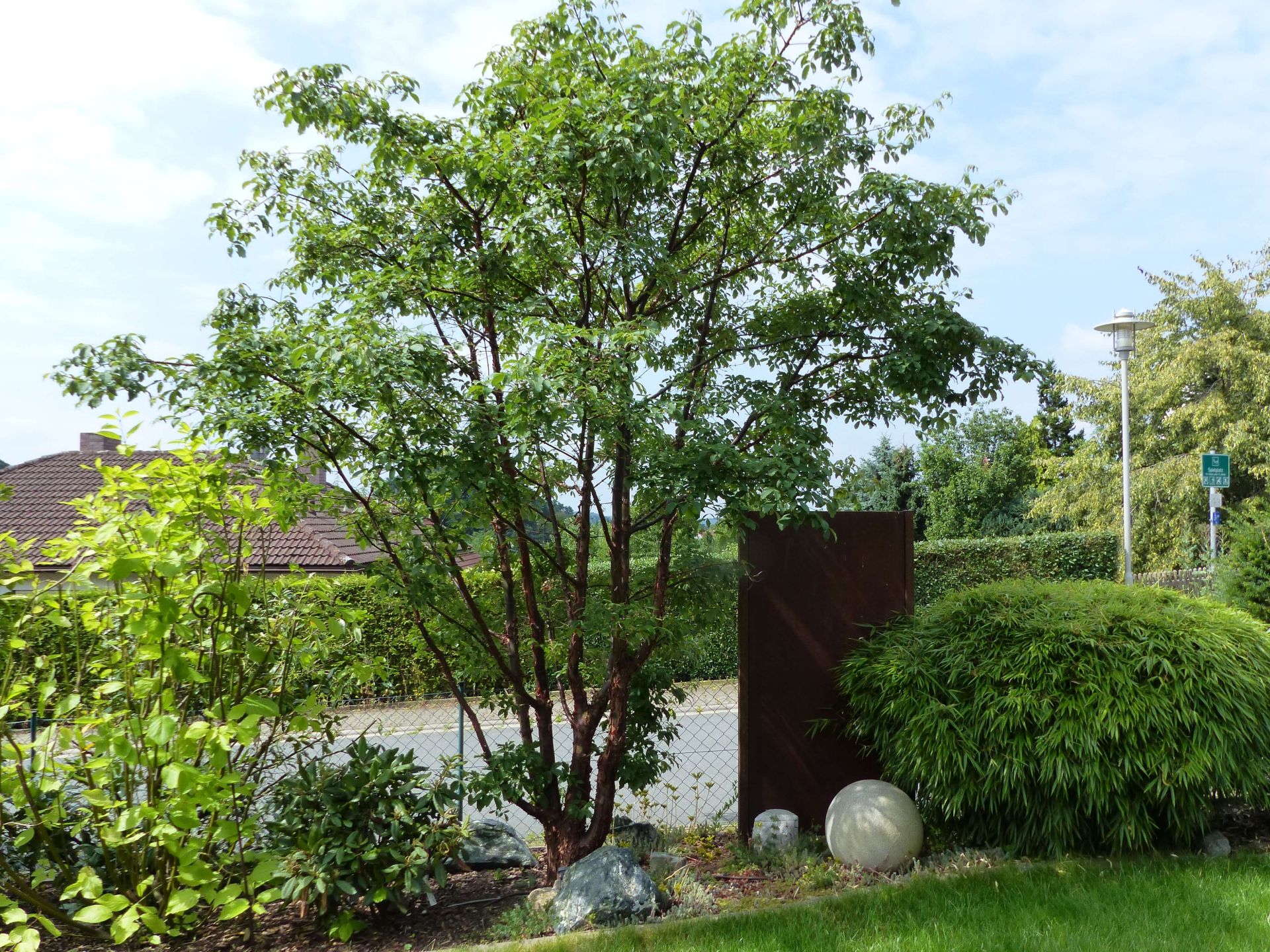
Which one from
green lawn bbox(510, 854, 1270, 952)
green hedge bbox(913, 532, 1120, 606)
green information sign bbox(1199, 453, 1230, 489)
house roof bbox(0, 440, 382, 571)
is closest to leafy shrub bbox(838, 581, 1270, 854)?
green lawn bbox(510, 854, 1270, 952)

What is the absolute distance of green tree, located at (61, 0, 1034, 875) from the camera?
4023mm

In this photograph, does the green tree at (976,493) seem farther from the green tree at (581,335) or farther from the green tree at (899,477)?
the green tree at (581,335)

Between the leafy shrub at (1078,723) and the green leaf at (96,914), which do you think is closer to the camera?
the green leaf at (96,914)

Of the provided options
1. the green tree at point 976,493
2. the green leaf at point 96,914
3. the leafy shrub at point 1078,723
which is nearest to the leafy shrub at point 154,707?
the green leaf at point 96,914

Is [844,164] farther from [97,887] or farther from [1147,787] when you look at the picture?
[97,887]

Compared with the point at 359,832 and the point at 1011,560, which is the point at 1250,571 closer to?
the point at 1011,560

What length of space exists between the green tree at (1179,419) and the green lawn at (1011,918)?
1686 centimetres

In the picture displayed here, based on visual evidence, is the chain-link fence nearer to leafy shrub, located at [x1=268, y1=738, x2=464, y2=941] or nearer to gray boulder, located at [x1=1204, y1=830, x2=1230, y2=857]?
leafy shrub, located at [x1=268, y1=738, x2=464, y2=941]

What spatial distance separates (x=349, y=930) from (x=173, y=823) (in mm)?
936

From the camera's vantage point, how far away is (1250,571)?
8.36 metres

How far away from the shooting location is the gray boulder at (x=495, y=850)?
5047 millimetres

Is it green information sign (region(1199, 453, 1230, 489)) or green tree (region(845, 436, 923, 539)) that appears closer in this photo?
Answer: green information sign (region(1199, 453, 1230, 489))

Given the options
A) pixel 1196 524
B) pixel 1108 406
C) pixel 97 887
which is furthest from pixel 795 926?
pixel 1108 406

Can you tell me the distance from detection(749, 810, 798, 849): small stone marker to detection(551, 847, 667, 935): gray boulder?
105cm
